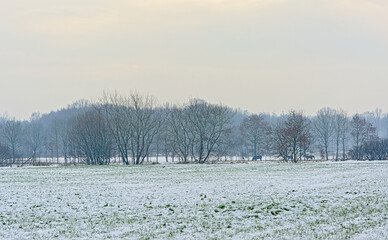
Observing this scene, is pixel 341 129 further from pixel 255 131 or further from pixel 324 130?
pixel 255 131

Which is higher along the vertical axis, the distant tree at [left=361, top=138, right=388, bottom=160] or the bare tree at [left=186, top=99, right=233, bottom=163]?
the bare tree at [left=186, top=99, right=233, bottom=163]

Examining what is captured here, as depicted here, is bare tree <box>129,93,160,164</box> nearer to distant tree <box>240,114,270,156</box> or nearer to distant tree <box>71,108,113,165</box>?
distant tree <box>71,108,113,165</box>

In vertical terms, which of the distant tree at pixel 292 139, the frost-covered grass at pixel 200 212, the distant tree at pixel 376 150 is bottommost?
the frost-covered grass at pixel 200 212

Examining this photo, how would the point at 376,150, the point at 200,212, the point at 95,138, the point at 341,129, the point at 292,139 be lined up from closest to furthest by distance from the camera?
1. the point at 200,212
2. the point at 376,150
3. the point at 292,139
4. the point at 95,138
5. the point at 341,129

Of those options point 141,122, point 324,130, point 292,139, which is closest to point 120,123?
point 141,122

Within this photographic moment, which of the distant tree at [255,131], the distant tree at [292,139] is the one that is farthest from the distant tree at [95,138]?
the distant tree at [255,131]

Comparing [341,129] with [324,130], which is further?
[341,129]

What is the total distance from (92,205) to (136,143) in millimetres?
54027

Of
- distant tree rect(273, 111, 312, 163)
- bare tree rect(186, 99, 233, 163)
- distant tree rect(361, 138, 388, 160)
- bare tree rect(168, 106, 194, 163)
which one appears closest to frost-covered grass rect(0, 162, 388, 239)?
distant tree rect(273, 111, 312, 163)

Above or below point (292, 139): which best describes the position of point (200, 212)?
below

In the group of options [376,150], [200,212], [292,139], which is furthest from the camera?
[292,139]

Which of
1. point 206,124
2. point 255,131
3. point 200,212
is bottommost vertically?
point 200,212

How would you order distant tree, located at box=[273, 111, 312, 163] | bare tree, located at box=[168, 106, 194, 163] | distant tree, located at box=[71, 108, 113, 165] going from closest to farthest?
1. distant tree, located at box=[273, 111, 312, 163]
2. distant tree, located at box=[71, 108, 113, 165]
3. bare tree, located at box=[168, 106, 194, 163]

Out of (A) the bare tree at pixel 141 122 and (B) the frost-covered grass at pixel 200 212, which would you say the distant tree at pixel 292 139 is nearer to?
(A) the bare tree at pixel 141 122
